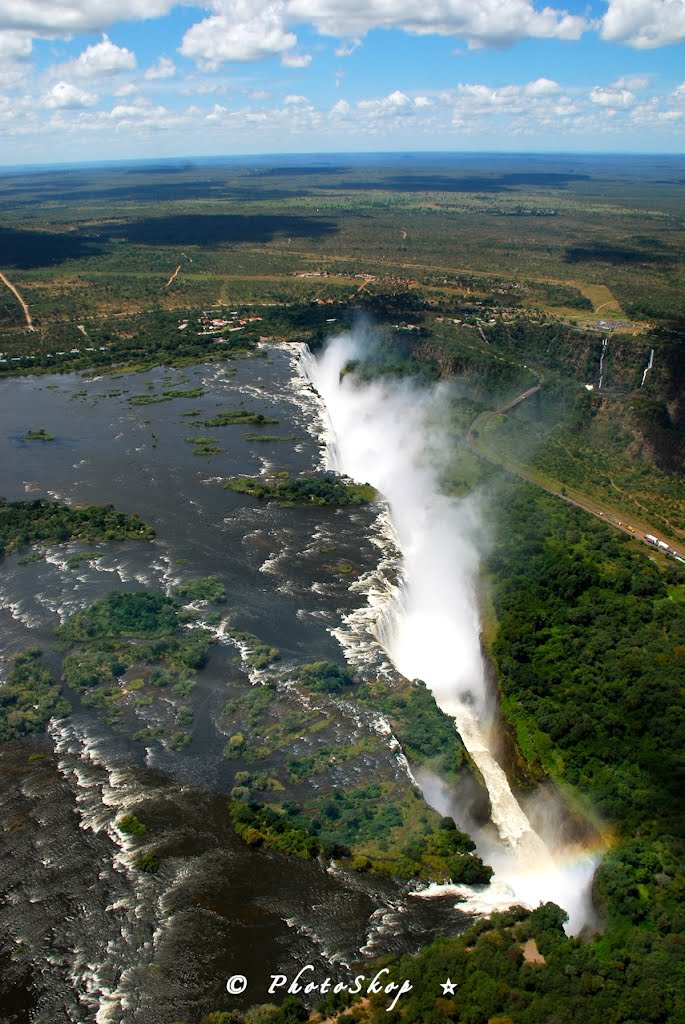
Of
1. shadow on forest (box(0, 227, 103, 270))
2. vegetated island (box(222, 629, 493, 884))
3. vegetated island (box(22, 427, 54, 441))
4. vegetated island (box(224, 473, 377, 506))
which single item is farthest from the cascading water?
shadow on forest (box(0, 227, 103, 270))

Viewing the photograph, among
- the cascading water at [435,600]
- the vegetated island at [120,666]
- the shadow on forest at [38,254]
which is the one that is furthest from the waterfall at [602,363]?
the shadow on forest at [38,254]

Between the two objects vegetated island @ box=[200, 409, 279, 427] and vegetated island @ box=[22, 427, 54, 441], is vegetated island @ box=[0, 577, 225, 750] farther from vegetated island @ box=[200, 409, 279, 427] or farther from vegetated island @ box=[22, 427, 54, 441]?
vegetated island @ box=[200, 409, 279, 427]

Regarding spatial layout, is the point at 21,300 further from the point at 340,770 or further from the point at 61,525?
the point at 340,770

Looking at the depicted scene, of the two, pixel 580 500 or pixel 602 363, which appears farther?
pixel 602 363

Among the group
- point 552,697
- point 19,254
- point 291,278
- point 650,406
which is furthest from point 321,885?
point 19,254

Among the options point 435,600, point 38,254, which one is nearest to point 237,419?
point 435,600

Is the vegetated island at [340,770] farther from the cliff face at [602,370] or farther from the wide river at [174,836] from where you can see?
the cliff face at [602,370]
